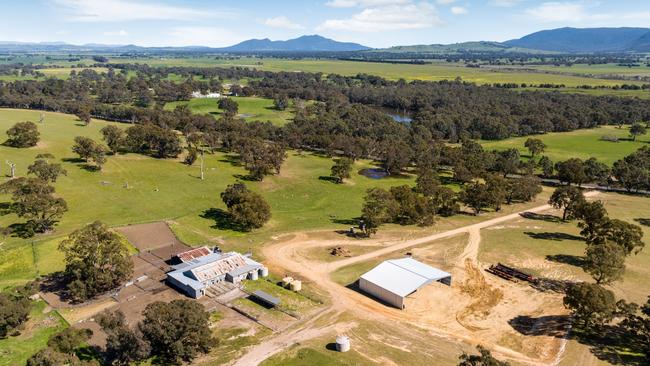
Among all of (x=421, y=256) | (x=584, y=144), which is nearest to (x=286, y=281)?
(x=421, y=256)

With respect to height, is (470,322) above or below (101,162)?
below

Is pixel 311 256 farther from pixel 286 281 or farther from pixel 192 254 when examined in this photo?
pixel 192 254

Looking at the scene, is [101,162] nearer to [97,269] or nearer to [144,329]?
[97,269]

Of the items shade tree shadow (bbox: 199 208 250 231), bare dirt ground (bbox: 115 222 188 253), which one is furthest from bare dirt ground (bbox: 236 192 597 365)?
bare dirt ground (bbox: 115 222 188 253)

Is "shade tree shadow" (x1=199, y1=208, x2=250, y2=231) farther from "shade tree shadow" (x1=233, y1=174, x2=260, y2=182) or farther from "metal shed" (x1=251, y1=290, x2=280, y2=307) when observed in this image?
"metal shed" (x1=251, y1=290, x2=280, y2=307)

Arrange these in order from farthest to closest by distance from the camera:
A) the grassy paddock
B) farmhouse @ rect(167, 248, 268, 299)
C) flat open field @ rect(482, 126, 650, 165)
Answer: flat open field @ rect(482, 126, 650, 165), the grassy paddock, farmhouse @ rect(167, 248, 268, 299)

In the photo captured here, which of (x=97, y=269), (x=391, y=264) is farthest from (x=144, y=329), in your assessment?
(x=391, y=264)
